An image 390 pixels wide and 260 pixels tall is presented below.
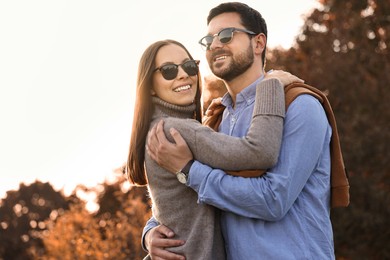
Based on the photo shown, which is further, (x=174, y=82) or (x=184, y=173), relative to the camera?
(x=174, y=82)

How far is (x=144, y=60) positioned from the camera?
4.23 m

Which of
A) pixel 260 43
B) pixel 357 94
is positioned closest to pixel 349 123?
pixel 357 94

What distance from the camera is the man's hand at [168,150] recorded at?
12.3ft

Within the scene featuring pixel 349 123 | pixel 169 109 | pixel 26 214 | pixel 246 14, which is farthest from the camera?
pixel 26 214

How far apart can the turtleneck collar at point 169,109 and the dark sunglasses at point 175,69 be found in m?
0.15

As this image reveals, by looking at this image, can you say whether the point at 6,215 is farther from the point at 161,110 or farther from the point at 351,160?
the point at 161,110

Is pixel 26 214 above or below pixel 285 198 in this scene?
below

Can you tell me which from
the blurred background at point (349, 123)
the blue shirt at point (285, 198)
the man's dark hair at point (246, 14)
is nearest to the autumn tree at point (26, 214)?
the blurred background at point (349, 123)

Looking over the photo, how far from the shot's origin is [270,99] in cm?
374

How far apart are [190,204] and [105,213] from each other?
31624 mm

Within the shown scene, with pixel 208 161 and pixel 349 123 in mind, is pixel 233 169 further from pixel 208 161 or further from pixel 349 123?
pixel 349 123

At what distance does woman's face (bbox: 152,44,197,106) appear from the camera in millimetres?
4109

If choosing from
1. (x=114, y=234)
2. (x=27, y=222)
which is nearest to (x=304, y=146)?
(x=114, y=234)

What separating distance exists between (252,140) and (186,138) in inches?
15.1
